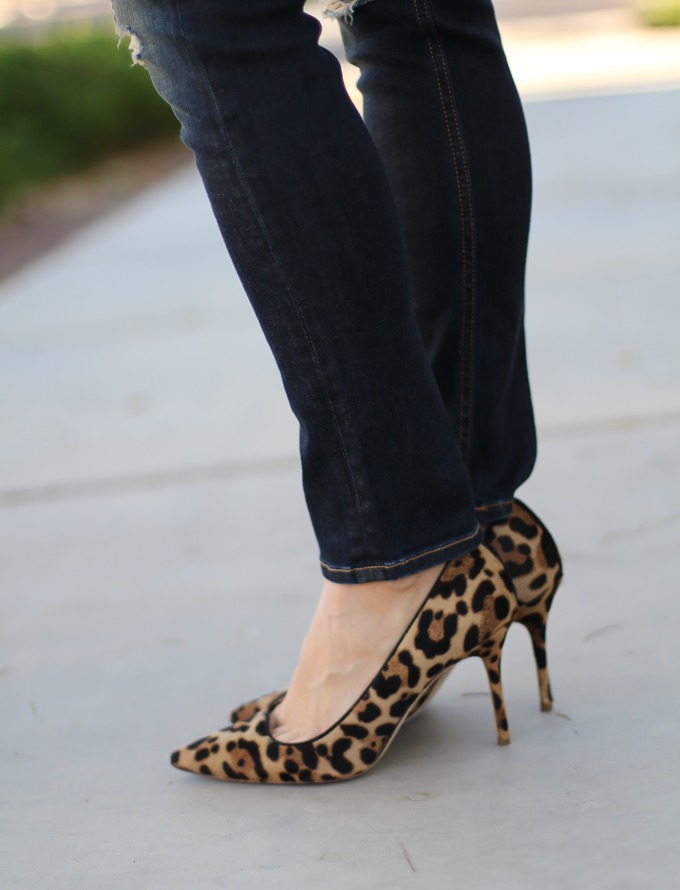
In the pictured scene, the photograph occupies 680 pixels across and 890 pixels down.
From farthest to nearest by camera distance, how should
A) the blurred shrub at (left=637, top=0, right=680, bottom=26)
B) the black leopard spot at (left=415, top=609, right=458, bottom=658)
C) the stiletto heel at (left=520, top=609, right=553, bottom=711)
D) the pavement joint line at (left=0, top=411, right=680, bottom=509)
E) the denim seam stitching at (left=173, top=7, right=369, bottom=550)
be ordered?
the blurred shrub at (left=637, top=0, right=680, bottom=26) < the pavement joint line at (left=0, top=411, right=680, bottom=509) < the stiletto heel at (left=520, top=609, right=553, bottom=711) < the black leopard spot at (left=415, top=609, right=458, bottom=658) < the denim seam stitching at (left=173, top=7, right=369, bottom=550)

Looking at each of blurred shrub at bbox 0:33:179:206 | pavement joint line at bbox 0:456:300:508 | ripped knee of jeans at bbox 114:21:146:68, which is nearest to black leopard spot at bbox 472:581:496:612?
ripped knee of jeans at bbox 114:21:146:68

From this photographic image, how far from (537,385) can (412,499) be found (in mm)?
1401

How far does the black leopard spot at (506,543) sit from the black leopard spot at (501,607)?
8cm

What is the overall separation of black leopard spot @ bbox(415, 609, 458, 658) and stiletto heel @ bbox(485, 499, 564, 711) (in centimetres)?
11

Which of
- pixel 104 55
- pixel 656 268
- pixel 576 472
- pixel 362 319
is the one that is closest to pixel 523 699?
pixel 362 319

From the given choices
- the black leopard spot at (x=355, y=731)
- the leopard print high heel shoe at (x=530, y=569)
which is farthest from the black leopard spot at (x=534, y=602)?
the black leopard spot at (x=355, y=731)

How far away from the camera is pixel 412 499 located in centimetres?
86

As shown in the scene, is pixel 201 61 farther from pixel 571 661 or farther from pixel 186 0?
pixel 571 661

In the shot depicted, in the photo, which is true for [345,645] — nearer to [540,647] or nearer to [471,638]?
[471,638]

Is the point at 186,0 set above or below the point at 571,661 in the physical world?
above

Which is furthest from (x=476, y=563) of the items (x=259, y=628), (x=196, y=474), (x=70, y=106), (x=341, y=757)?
(x=70, y=106)

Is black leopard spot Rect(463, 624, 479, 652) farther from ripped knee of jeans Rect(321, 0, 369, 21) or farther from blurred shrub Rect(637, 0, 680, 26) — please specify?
blurred shrub Rect(637, 0, 680, 26)

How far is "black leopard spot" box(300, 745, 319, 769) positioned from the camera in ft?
3.00

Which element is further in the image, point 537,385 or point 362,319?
point 537,385
